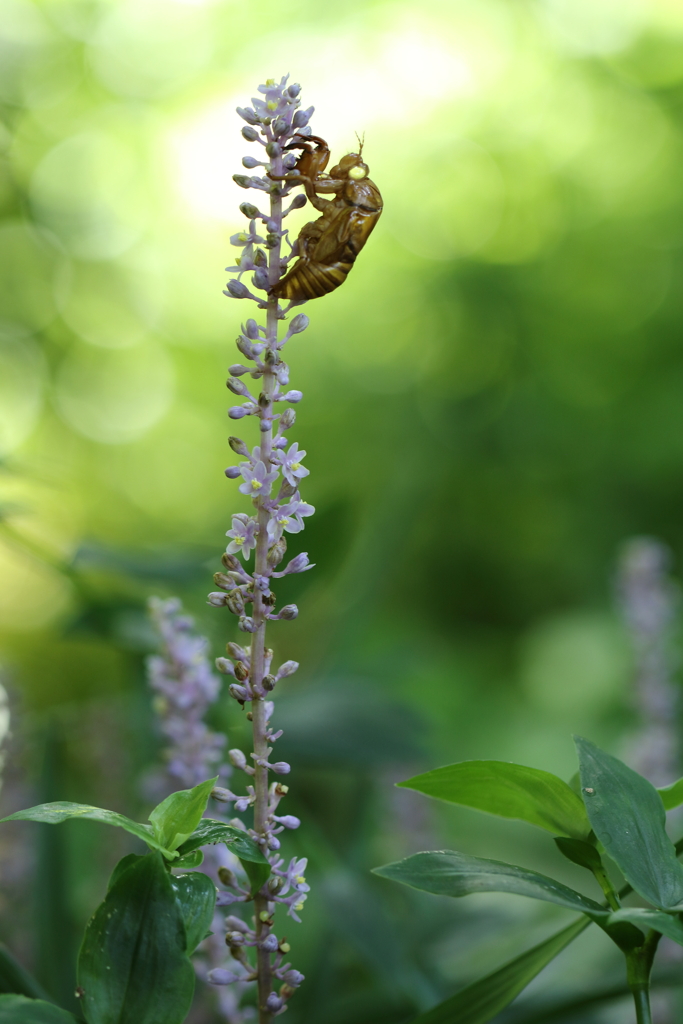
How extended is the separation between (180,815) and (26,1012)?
7 centimetres

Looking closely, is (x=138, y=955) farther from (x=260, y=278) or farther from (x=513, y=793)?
(x=260, y=278)

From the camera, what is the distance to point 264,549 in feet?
0.94

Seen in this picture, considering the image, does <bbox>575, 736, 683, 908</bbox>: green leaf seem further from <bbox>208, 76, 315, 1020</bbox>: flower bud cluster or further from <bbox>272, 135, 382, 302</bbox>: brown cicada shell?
<bbox>272, 135, 382, 302</bbox>: brown cicada shell

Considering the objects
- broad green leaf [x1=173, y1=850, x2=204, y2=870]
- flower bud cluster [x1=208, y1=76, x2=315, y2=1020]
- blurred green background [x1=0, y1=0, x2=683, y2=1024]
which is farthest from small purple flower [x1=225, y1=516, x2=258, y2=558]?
blurred green background [x1=0, y1=0, x2=683, y2=1024]

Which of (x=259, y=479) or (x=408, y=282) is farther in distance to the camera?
(x=408, y=282)

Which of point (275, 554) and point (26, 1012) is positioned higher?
point (275, 554)

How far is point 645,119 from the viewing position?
150 inches

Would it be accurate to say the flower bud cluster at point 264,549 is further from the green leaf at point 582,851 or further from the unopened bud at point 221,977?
the green leaf at point 582,851

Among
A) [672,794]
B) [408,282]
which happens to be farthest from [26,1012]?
[408,282]

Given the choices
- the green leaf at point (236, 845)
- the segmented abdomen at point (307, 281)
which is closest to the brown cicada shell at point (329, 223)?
the segmented abdomen at point (307, 281)

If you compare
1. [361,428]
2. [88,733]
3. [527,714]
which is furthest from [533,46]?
[88,733]

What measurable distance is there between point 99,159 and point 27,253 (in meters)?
0.64

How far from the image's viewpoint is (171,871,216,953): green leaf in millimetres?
241

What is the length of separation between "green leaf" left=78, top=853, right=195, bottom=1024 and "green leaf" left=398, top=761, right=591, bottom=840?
0.32 feet
